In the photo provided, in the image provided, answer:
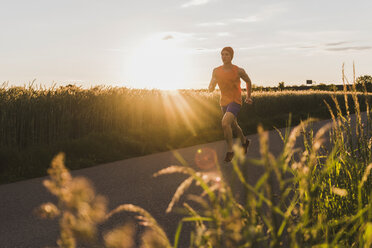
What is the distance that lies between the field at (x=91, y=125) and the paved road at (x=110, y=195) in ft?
3.65

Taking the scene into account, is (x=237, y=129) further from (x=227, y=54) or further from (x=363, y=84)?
(x=363, y=84)

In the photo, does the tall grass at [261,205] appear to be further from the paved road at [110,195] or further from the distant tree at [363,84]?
the paved road at [110,195]

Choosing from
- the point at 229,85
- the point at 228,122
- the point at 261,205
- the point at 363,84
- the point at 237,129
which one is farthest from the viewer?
the point at 237,129

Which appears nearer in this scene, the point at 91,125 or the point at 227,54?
the point at 227,54

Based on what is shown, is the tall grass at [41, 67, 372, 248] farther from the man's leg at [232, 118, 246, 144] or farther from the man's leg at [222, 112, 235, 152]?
the man's leg at [232, 118, 246, 144]

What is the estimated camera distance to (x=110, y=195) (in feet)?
21.9

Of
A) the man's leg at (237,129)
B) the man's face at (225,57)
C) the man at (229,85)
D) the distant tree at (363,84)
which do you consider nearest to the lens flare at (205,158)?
the man at (229,85)

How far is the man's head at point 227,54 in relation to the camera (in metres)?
9.16

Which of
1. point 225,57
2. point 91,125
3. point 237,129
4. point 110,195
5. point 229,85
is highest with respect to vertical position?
point 225,57

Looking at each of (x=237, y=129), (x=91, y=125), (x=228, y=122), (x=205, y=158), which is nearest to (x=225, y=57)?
(x=228, y=122)

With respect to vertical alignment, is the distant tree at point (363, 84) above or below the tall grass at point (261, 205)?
above

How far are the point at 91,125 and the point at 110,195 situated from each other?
6666 mm

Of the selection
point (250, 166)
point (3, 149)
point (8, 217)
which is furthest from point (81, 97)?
point (8, 217)

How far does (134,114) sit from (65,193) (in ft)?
43.7
